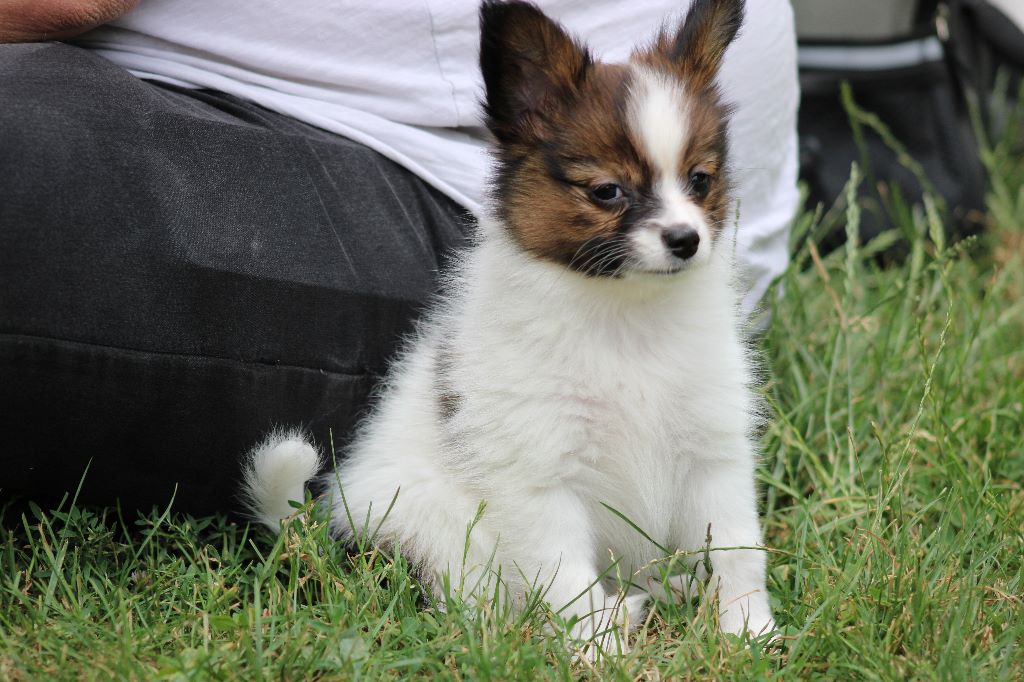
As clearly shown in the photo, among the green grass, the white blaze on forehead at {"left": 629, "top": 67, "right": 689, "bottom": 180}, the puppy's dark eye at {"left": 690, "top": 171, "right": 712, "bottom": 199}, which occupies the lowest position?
the green grass

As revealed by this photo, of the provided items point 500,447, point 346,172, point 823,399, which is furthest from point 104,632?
point 823,399

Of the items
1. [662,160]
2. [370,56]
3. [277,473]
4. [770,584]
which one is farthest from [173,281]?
[770,584]

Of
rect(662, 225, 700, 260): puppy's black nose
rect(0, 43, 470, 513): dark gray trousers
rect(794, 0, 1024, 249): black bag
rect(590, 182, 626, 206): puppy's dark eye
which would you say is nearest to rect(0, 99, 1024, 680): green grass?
rect(0, 43, 470, 513): dark gray trousers

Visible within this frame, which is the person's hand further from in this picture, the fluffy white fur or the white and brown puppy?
the fluffy white fur

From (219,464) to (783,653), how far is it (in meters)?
1.52

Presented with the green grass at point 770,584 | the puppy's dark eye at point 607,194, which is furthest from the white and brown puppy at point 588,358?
the green grass at point 770,584

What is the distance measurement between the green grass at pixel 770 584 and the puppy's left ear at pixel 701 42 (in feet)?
3.29

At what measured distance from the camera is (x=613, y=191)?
2402 mm

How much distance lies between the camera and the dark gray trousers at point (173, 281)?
8.08 feet

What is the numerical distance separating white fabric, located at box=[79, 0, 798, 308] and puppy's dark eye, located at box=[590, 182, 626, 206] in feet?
2.22

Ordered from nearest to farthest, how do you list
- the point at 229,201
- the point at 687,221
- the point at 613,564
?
the point at 687,221 → the point at 613,564 → the point at 229,201

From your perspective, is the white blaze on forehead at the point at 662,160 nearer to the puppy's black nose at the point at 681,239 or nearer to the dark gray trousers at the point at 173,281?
the puppy's black nose at the point at 681,239

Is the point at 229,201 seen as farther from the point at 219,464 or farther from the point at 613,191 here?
the point at 613,191

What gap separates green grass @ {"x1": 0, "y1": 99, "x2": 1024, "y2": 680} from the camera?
228cm
